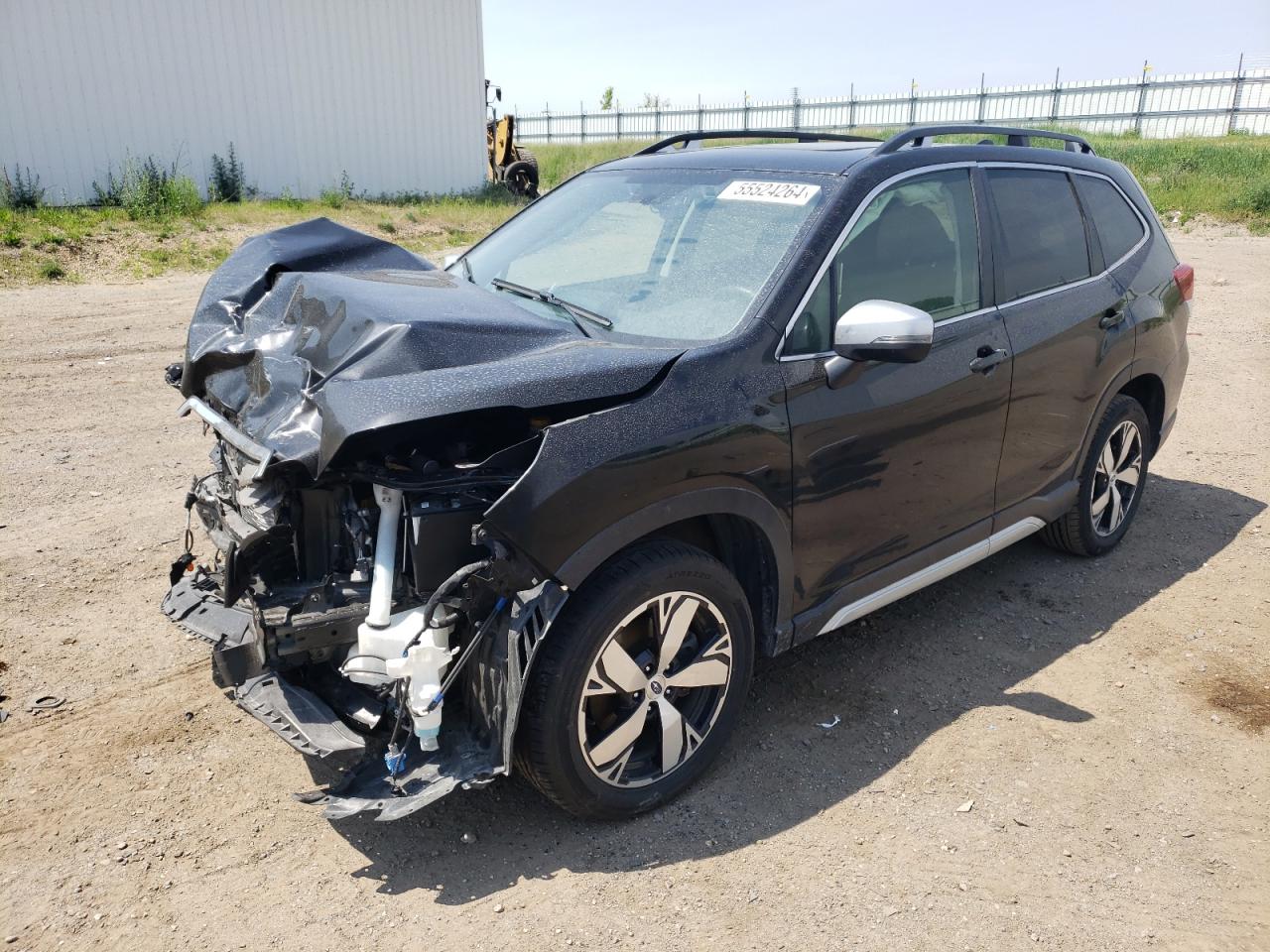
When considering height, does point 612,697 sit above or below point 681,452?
below

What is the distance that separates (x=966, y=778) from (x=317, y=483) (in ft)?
7.75

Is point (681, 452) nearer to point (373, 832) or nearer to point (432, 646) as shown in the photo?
point (432, 646)

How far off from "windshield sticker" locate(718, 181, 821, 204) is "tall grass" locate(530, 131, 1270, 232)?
14132 mm

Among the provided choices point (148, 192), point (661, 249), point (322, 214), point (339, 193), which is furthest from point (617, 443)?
point (339, 193)

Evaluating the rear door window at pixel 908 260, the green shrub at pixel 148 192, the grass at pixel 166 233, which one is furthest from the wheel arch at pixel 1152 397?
the green shrub at pixel 148 192

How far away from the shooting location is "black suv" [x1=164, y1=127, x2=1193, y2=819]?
9.12 ft

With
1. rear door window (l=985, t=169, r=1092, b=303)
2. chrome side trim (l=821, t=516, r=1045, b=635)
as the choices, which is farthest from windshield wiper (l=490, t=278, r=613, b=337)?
rear door window (l=985, t=169, r=1092, b=303)

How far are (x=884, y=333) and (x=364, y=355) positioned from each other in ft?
5.19

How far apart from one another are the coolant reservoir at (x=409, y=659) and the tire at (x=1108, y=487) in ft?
11.0

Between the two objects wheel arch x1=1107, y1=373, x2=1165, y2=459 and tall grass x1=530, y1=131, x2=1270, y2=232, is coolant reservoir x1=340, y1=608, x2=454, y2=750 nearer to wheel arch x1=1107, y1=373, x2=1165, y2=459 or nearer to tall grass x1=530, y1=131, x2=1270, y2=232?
wheel arch x1=1107, y1=373, x2=1165, y2=459

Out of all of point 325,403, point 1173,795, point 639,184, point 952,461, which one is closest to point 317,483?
point 325,403

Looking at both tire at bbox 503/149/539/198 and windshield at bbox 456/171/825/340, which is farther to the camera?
tire at bbox 503/149/539/198

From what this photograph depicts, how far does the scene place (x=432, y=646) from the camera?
2.76m

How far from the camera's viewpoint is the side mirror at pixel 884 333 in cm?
310
